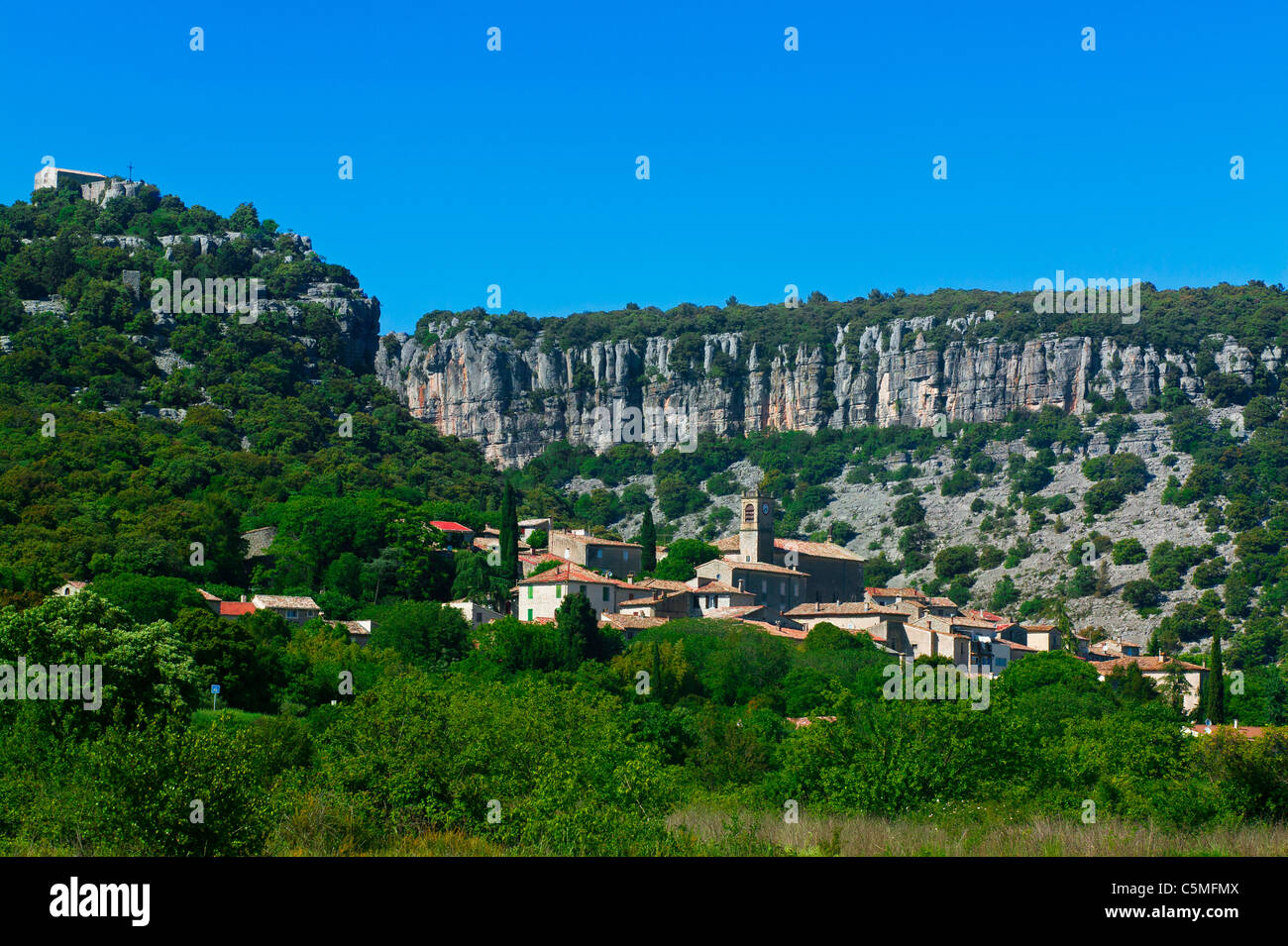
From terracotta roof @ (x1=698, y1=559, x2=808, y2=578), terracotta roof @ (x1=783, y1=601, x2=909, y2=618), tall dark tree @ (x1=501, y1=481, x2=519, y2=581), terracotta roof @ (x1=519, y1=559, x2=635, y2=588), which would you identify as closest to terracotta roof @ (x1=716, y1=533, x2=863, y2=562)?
terracotta roof @ (x1=698, y1=559, x2=808, y2=578)

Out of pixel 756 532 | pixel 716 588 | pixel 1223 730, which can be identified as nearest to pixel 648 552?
pixel 756 532

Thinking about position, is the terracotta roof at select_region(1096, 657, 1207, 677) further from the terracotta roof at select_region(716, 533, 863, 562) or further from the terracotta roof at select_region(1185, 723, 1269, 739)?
the terracotta roof at select_region(716, 533, 863, 562)

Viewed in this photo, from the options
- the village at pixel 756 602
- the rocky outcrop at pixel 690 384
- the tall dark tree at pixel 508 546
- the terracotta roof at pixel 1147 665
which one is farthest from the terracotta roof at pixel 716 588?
the rocky outcrop at pixel 690 384

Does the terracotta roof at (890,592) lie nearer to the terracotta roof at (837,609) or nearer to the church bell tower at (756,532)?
the church bell tower at (756,532)

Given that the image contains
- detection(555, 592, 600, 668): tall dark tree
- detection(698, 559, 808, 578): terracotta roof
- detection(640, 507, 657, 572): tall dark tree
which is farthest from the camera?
detection(640, 507, 657, 572): tall dark tree

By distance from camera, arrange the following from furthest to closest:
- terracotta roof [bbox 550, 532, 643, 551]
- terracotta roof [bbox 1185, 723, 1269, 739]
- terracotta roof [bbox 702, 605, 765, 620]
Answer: terracotta roof [bbox 550, 532, 643, 551] < terracotta roof [bbox 702, 605, 765, 620] < terracotta roof [bbox 1185, 723, 1269, 739]
